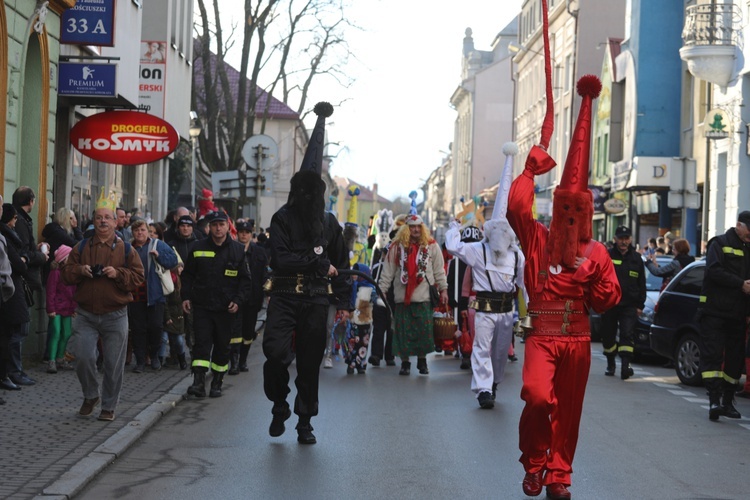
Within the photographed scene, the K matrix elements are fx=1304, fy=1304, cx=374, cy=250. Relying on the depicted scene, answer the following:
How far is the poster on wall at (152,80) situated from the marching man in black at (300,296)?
14409 millimetres

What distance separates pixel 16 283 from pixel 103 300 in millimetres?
2391

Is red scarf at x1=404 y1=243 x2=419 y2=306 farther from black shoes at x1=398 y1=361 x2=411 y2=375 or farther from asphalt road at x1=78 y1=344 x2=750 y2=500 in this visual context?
asphalt road at x1=78 y1=344 x2=750 y2=500

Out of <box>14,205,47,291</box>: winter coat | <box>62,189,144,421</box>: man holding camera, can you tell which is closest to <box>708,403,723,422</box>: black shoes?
<box>62,189,144,421</box>: man holding camera

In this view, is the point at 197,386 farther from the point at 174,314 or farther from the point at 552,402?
the point at 552,402

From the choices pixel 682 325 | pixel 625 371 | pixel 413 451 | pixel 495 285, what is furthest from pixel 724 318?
pixel 413 451

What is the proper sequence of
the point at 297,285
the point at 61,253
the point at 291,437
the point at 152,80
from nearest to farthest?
the point at 297,285, the point at 291,437, the point at 61,253, the point at 152,80

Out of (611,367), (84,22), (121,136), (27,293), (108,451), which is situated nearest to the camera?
(108,451)

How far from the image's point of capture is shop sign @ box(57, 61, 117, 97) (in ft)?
55.1

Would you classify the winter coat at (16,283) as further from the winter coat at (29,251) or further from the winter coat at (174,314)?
the winter coat at (174,314)

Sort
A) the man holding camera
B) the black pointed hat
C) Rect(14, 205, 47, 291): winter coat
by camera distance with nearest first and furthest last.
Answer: the black pointed hat
the man holding camera
Rect(14, 205, 47, 291): winter coat

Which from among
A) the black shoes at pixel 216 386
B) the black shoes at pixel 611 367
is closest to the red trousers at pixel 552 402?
the black shoes at pixel 216 386

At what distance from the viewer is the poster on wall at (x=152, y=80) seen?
80.7 ft

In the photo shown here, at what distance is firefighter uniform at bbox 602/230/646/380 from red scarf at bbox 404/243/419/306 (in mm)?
2470

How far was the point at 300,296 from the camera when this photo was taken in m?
9.89
